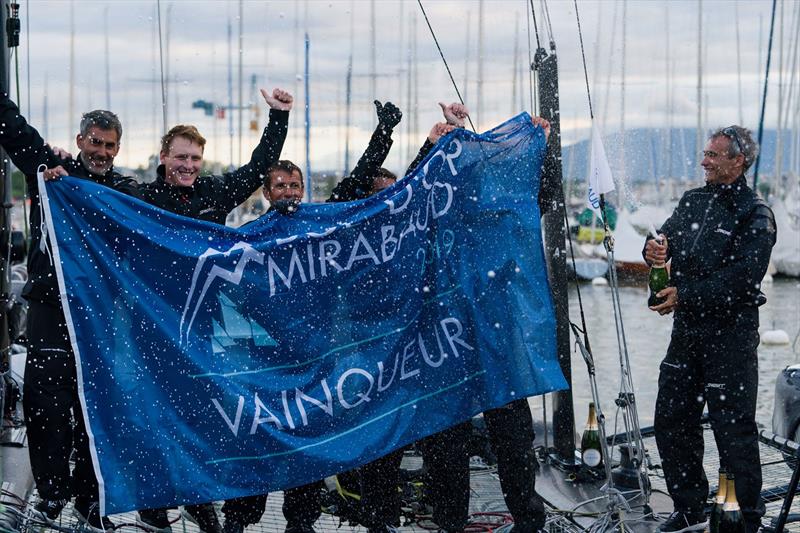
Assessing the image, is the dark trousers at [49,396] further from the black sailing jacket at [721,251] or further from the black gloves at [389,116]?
the black sailing jacket at [721,251]

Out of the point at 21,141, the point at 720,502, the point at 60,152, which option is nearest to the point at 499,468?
the point at 720,502

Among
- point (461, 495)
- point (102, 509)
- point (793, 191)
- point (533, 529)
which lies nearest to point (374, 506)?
point (461, 495)

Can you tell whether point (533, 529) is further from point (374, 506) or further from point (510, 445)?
point (374, 506)

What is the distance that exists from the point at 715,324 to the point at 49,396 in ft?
11.0

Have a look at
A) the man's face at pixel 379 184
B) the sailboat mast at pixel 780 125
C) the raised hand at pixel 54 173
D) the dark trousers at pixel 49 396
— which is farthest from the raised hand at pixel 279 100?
the sailboat mast at pixel 780 125

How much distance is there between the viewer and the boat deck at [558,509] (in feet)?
18.4

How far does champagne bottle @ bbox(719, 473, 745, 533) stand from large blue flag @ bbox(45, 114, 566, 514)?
1.02 meters

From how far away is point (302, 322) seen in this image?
5137 millimetres

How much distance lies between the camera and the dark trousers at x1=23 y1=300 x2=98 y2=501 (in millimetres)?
4906

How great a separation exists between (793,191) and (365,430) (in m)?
40.2

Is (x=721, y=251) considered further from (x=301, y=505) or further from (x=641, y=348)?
(x=641, y=348)

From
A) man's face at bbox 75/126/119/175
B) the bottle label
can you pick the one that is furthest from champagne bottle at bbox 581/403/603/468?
man's face at bbox 75/126/119/175

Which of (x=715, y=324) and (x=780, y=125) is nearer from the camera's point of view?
(x=715, y=324)

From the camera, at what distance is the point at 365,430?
512 centimetres
